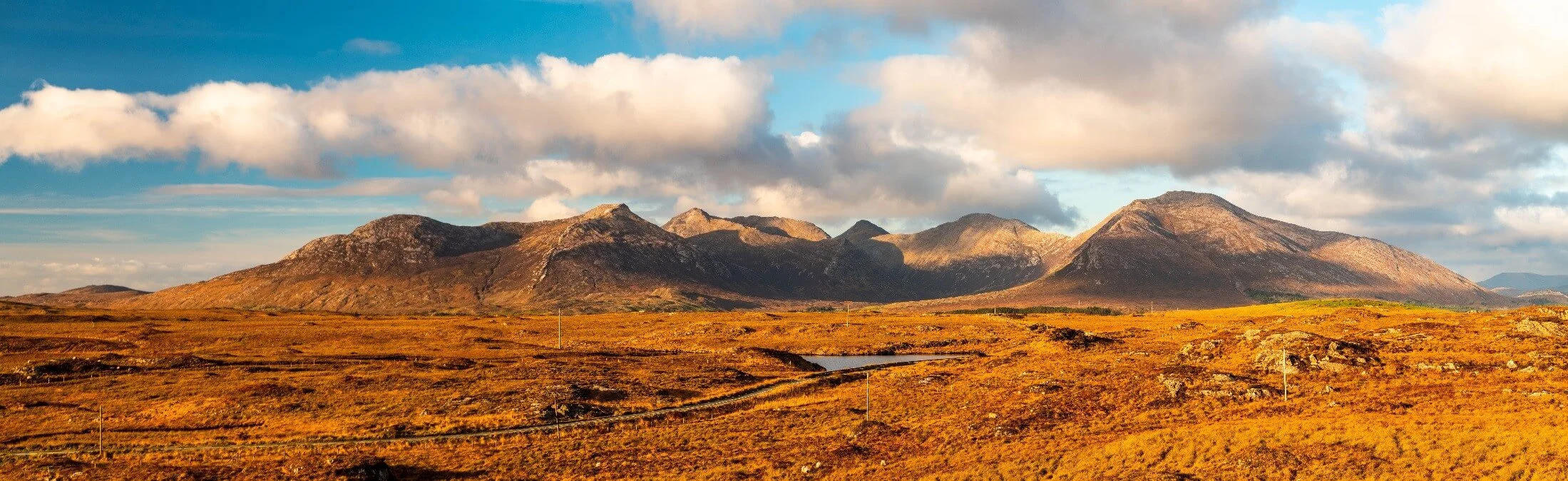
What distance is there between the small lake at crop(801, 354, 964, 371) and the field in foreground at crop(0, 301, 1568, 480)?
37.0 ft

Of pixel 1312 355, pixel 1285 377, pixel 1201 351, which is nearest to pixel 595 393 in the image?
pixel 1285 377

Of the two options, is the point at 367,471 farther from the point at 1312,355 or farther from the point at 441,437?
the point at 1312,355

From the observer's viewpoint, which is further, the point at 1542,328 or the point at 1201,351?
the point at 1201,351

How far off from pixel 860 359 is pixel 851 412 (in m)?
73.0

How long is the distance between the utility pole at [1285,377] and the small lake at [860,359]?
2513 inches

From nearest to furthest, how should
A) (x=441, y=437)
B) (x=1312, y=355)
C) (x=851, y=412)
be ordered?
(x=441, y=437) → (x=851, y=412) → (x=1312, y=355)

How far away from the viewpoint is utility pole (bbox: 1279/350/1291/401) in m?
89.3

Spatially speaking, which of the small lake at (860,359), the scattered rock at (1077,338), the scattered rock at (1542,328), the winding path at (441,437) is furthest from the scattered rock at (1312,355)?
the small lake at (860,359)

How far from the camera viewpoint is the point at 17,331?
179625mm

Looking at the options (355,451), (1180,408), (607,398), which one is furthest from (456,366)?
(1180,408)

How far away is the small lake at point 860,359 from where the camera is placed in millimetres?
159250

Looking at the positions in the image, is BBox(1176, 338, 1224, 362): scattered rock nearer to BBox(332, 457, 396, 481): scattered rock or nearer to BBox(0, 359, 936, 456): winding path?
BBox(0, 359, 936, 456): winding path

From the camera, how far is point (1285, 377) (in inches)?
3482

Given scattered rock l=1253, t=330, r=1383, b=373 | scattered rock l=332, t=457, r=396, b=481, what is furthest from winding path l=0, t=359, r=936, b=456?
scattered rock l=1253, t=330, r=1383, b=373
